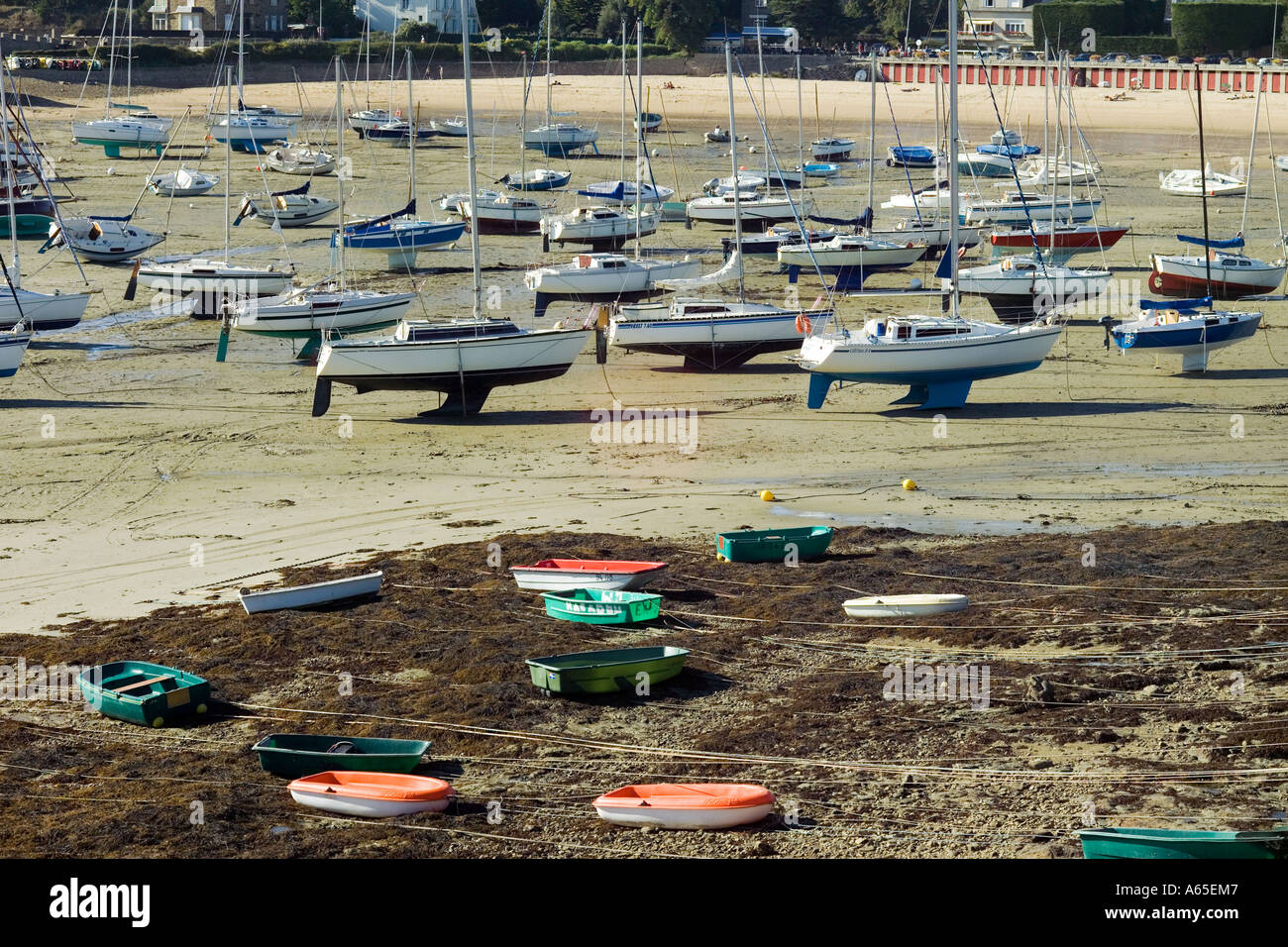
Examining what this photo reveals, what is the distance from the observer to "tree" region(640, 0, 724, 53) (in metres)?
97.6

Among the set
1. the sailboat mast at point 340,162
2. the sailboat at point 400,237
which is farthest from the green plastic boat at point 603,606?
the sailboat at point 400,237

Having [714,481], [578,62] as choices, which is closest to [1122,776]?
[714,481]

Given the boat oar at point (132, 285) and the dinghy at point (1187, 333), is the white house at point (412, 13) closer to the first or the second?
the boat oar at point (132, 285)

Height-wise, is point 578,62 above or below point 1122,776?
above

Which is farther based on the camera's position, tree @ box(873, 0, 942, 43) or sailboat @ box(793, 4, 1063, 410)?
tree @ box(873, 0, 942, 43)

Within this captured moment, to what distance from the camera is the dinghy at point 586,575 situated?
18.3m

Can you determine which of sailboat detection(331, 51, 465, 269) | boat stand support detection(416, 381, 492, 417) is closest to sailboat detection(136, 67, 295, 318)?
sailboat detection(331, 51, 465, 269)

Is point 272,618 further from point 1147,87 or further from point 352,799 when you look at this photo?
point 1147,87

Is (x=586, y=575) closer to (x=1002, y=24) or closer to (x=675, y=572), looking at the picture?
(x=675, y=572)

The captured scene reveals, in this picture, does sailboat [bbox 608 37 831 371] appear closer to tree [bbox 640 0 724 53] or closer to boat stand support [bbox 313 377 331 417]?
boat stand support [bbox 313 377 331 417]

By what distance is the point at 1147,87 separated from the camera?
8719 centimetres

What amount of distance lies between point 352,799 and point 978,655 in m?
6.65

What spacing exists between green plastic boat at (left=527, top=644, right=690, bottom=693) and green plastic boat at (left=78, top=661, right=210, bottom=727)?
10.2 feet

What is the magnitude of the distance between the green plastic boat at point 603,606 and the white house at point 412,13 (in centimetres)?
8984
